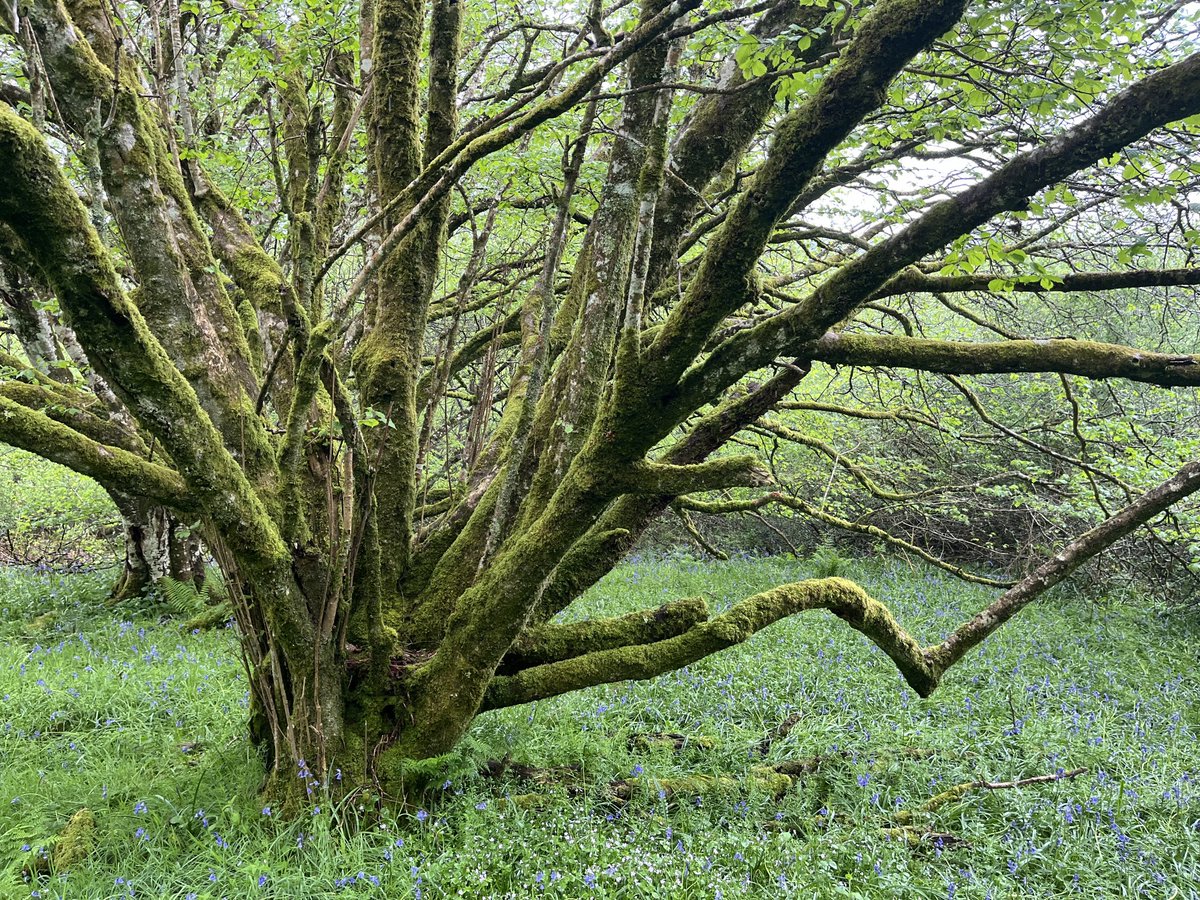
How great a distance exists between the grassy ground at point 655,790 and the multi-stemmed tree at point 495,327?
476mm

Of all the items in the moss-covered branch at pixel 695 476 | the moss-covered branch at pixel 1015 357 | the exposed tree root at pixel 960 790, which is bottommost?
the exposed tree root at pixel 960 790

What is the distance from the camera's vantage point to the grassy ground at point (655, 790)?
3068mm

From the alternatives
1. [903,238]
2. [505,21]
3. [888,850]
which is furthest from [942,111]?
[505,21]

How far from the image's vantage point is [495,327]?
4047 millimetres

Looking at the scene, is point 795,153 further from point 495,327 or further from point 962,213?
point 495,327

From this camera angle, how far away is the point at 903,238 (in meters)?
2.19

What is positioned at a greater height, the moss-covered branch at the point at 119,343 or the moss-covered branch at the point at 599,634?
the moss-covered branch at the point at 119,343

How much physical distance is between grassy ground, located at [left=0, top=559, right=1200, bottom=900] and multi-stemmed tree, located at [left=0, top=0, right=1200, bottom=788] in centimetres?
48

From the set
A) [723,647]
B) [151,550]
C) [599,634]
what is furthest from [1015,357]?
[151,550]

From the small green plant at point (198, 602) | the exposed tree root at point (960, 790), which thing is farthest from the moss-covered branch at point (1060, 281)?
the small green plant at point (198, 602)

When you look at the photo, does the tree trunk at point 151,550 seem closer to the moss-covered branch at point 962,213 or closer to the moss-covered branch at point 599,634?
the moss-covered branch at point 599,634

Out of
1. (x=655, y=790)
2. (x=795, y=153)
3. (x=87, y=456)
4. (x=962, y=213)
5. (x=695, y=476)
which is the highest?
(x=795, y=153)

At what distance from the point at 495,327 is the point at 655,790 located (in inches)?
117

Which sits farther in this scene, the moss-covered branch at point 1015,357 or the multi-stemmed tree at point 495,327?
the moss-covered branch at point 1015,357
